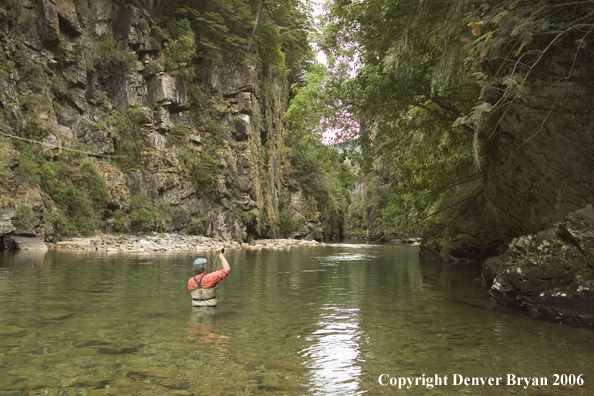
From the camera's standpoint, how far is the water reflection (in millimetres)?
4645

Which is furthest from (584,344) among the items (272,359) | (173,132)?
(173,132)

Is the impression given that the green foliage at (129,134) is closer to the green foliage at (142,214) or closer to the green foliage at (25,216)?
the green foliage at (142,214)

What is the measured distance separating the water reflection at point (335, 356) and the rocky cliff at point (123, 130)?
692 inches

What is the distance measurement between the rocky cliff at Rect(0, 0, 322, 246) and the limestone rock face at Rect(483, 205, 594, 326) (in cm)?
1964

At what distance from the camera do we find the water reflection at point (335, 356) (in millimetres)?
4645

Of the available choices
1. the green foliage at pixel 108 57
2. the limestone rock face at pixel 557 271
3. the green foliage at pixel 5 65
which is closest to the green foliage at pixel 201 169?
the green foliage at pixel 108 57

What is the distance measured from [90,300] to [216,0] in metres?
34.8

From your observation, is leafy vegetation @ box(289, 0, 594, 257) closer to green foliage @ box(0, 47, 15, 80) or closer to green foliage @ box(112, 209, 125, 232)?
green foliage @ box(0, 47, 15, 80)

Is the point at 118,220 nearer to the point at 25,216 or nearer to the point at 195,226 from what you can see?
the point at 195,226

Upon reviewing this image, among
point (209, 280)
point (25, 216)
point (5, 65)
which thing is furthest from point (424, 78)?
point (5, 65)

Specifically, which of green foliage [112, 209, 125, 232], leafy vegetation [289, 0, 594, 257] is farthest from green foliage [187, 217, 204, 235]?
leafy vegetation [289, 0, 594, 257]

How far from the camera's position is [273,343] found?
20.3ft

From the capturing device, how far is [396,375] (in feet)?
16.2

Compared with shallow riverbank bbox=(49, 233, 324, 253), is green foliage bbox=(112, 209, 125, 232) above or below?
above
